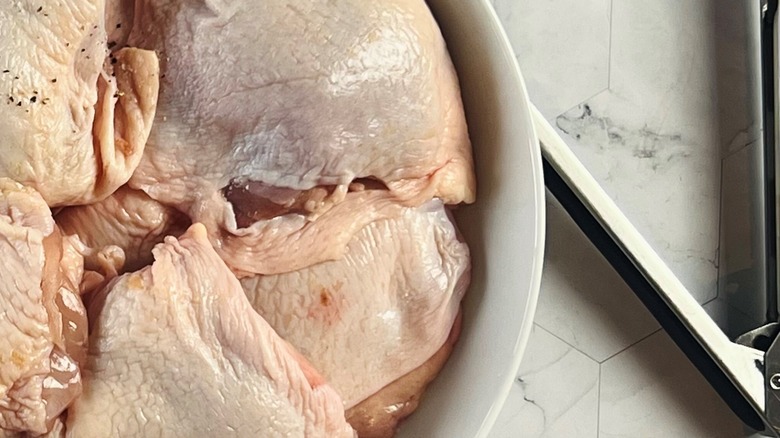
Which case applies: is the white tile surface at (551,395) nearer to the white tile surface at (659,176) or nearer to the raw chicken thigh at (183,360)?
the white tile surface at (659,176)

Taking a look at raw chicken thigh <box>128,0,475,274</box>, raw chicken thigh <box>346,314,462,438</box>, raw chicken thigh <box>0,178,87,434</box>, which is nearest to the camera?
raw chicken thigh <box>0,178,87,434</box>

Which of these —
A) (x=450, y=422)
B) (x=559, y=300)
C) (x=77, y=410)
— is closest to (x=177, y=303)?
(x=77, y=410)

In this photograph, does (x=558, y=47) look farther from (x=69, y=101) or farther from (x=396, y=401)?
(x=69, y=101)

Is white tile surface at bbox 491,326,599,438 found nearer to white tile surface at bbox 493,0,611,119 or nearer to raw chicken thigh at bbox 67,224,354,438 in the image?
white tile surface at bbox 493,0,611,119

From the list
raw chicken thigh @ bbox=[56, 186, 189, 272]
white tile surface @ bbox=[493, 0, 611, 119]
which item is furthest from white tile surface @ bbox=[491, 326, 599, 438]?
raw chicken thigh @ bbox=[56, 186, 189, 272]

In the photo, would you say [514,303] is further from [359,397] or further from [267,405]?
[267,405]

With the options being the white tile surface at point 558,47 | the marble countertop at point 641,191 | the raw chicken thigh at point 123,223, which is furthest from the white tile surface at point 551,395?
the raw chicken thigh at point 123,223
